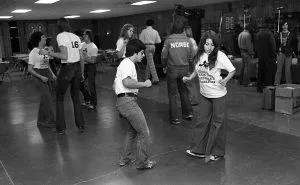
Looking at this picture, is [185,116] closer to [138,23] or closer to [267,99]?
[267,99]

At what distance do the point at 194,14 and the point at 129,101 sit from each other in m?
8.82

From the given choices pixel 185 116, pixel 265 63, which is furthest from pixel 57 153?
pixel 265 63

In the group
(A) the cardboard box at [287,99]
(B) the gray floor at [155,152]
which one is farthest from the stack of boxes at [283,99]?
(B) the gray floor at [155,152]

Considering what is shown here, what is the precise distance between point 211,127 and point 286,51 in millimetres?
4583

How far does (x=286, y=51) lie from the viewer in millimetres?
7324

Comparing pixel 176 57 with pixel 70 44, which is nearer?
pixel 70 44

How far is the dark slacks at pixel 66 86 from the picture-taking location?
4.60 meters

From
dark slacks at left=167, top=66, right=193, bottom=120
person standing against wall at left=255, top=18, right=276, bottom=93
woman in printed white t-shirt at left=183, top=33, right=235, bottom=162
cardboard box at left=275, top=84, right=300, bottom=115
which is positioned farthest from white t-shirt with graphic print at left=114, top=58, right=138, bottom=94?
person standing against wall at left=255, top=18, right=276, bottom=93

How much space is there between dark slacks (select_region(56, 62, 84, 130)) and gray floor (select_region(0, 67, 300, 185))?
227 millimetres

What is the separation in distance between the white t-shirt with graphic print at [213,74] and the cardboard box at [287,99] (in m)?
2.40

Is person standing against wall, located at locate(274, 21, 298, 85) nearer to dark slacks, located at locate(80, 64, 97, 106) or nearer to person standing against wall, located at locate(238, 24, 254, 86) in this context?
person standing against wall, located at locate(238, 24, 254, 86)

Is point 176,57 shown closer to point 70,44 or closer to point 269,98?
point 70,44

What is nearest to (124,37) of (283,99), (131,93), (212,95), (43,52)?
(43,52)

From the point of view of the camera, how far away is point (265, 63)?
7312mm
